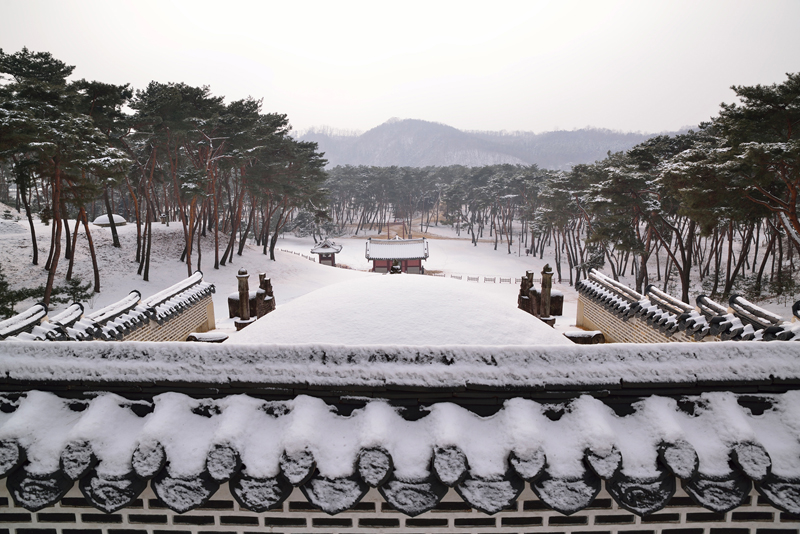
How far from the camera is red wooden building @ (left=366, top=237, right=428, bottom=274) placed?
4100cm

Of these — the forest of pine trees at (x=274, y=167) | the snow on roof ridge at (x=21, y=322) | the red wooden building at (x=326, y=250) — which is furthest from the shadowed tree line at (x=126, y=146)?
the snow on roof ridge at (x=21, y=322)

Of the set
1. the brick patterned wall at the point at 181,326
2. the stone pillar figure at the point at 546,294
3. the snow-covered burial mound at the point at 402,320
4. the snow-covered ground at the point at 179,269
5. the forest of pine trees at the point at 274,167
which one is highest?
the forest of pine trees at the point at 274,167

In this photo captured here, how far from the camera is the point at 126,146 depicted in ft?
83.7

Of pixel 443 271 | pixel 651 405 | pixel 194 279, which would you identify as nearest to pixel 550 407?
pixel 651 405

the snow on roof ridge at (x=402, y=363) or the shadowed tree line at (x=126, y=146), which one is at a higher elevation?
the shadowed tree line at (x=126, y=146)

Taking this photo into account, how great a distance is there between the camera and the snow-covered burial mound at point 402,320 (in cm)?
391

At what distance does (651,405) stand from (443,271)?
43.1m

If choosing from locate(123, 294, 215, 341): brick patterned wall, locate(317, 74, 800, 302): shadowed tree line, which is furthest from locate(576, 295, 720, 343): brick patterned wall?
locate(123, 294, 215, 341): brick patterned wall

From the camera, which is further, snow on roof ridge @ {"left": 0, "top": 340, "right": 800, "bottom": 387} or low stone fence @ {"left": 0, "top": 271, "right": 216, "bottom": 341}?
low stone fence @ {"left": 0, "top": 271, "right": 216, "bottom": 341}

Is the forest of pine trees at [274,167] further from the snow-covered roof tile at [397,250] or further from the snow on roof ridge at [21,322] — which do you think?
the snow on roof ridge at [21,322]

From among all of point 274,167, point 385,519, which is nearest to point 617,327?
point 385,519

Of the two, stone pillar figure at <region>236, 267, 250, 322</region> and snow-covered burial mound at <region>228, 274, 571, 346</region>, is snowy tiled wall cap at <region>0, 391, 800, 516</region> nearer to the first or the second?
snow-covered burial mound at <region>228, 274, 571, 346</region>

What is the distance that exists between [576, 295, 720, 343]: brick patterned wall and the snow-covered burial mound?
282 cm

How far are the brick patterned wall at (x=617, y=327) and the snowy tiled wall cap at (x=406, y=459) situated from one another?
4777 mm
